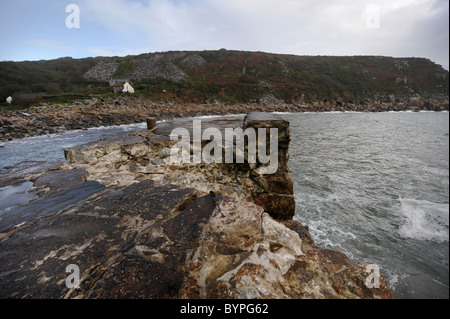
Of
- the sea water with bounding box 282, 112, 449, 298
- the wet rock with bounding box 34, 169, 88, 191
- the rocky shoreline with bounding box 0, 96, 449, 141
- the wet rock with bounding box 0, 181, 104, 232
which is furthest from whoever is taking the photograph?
the rocky shoreline with bounding box 0, 96, 449, 141

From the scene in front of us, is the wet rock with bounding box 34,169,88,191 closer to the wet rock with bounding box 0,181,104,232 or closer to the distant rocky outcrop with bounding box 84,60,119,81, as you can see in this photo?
the wet rock with bounding box 0,181,104,232

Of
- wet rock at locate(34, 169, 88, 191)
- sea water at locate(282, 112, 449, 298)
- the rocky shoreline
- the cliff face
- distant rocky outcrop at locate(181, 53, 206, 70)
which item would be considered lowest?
sea water at locate(282, 112, 449, 298)

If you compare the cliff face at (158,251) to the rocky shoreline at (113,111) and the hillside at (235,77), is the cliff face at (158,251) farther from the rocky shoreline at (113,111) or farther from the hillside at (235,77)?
the hillside at (235,77)

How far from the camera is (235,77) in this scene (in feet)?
163

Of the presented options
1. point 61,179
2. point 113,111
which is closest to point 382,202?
point 61,179

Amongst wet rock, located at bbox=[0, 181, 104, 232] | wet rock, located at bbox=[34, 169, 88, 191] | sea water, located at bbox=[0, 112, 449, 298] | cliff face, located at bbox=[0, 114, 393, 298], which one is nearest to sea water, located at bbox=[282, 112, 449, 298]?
sea water, located at bbox=[0, 112, 449, 298]

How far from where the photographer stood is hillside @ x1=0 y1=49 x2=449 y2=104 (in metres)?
35.2

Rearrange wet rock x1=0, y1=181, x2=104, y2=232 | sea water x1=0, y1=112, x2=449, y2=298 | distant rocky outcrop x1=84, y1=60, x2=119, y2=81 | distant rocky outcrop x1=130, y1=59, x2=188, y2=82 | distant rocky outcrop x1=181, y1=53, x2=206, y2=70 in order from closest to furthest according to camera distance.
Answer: sea water x1=0, y1=112, x2=449, y2=298 → wet rock x1=0, y1=181, x2=104, y2=232 → distant rocky outcrop x1=130, y1=59, x2=188, y2=82 → distant rocky outcrop x1=84, y1=60, x2=119, y2=81 → distant rocky outcrop x1=181, y1=53, x2=206, y2=70

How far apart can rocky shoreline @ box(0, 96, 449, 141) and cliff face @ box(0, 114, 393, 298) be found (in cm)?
774

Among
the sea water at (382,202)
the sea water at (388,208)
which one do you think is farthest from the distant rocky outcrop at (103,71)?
the sea water at (388,208)

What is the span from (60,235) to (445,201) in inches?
141

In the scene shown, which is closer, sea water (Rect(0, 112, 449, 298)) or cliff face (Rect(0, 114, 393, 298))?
cliff face (Rect(0, 114, 393, 298))

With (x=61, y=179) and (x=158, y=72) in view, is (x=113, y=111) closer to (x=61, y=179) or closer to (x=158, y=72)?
(x=61, y=179)
